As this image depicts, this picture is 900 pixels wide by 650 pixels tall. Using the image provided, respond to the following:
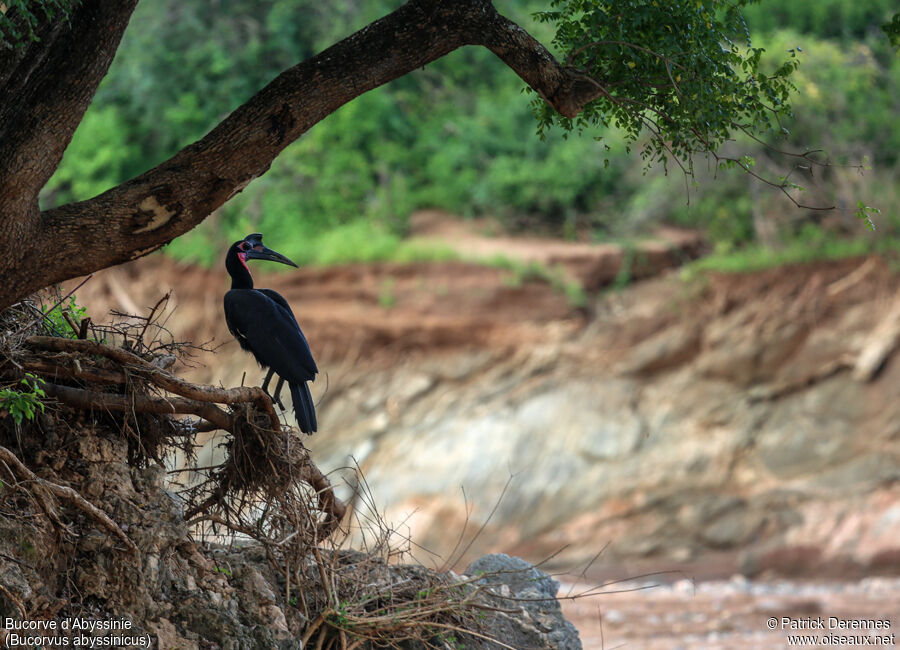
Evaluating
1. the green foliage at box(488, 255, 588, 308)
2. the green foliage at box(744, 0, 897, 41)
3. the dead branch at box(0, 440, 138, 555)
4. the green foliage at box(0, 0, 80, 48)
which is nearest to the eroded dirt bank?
the green foliage at box(488, 255, 588, 308)

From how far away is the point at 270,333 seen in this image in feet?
18.0

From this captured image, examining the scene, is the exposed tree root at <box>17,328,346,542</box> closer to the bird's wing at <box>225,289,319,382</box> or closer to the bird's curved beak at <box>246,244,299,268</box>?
the bird's wing at <box>225,289,319,382</box>

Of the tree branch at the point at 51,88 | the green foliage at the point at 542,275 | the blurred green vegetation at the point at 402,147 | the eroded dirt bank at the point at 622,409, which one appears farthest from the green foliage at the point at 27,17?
the blurred green vegetation at the point at 402,147

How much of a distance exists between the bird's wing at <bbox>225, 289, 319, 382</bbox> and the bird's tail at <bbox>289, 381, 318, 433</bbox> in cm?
5

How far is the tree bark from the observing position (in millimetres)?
4359

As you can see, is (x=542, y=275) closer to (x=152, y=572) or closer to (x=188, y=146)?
(x=188, y=146)

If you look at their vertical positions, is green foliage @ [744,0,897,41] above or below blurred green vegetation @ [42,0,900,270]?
above

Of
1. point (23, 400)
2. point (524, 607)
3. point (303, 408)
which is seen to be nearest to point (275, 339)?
point (303, 408)

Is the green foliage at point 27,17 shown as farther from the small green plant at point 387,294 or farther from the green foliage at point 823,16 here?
the green foliage at point 823,16

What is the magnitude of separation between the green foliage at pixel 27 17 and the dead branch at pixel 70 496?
1.81 m

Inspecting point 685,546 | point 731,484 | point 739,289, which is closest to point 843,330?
point 739,289

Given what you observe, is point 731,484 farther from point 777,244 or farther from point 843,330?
point 777,244

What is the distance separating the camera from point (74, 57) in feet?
14.7

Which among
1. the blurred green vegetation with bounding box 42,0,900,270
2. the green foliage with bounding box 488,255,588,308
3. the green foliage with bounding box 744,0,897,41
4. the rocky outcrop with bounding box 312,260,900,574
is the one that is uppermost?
the green foliage with bounding box 744,0,897,41
